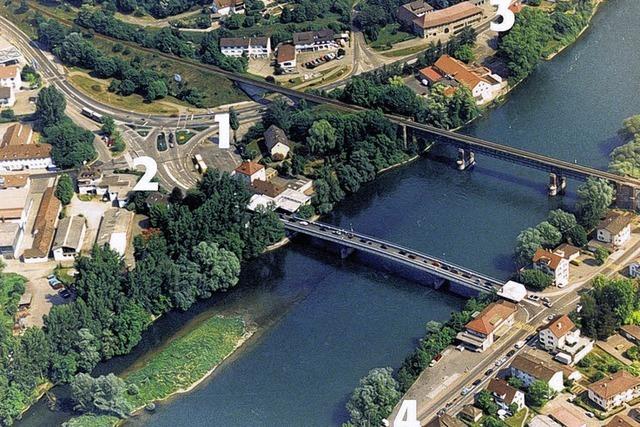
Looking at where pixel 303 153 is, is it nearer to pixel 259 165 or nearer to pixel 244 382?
pixel 259 165

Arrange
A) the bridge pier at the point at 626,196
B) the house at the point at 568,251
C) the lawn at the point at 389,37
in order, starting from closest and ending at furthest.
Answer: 1. the house at the point at 568,251
2. the bridge pier at the point at 626,196
3. the lawn at the point at 389,37

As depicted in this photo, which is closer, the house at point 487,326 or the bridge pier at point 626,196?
the house at point 487,326

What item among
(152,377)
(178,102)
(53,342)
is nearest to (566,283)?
(152,377)

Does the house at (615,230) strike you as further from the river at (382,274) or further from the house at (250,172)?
the house at (250,172)

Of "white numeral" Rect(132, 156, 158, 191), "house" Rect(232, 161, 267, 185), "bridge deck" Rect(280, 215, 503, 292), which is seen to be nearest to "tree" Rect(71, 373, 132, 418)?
"bridge deck" Rect(280, 215, 503, 292)

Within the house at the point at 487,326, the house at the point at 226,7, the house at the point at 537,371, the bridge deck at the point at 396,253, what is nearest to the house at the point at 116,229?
the bridge deck at the point at 396,253

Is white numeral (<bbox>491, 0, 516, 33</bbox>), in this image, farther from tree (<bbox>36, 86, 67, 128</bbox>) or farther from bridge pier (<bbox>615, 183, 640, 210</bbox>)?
tree (<bbox>36, 86, 67, 128</bbox>)
